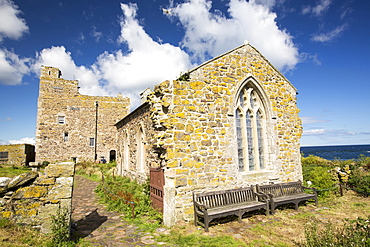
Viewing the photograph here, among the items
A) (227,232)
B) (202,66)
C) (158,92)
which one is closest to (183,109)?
(158,92)

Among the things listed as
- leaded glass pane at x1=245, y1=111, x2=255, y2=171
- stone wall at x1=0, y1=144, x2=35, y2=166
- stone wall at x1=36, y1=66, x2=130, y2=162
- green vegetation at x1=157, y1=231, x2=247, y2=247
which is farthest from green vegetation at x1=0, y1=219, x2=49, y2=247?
stone wall at x1=36, y1=66, x2=130, y2=162

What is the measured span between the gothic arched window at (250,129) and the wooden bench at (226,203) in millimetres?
1124

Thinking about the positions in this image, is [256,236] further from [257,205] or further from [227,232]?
[257,205]

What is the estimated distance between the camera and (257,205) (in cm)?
723

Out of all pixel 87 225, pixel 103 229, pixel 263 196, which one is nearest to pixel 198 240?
pixel 103 229

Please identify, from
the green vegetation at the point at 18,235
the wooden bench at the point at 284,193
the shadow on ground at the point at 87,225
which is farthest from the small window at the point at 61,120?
the wooden bench at the point at 284,193

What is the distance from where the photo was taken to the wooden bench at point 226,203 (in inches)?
254

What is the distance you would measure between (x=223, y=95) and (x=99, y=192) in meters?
8.34

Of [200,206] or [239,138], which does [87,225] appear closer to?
[200,206]

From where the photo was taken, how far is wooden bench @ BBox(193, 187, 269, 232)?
6449 millimetres

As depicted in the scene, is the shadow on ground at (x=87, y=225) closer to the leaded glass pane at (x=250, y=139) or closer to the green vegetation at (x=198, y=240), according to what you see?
the green vegetation at (x=198, y=240)

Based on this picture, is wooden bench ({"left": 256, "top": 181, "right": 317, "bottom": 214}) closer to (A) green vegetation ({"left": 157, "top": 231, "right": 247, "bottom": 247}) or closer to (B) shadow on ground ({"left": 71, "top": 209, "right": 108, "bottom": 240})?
(A) green vegetation ({"left": 157, "top": 231, "right": 247, "bottom": 247})

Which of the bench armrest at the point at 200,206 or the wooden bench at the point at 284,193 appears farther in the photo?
the wooden bench at the point at 284,193

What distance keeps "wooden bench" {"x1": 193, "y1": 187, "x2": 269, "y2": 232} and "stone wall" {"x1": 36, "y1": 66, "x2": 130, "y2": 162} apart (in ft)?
67.3
